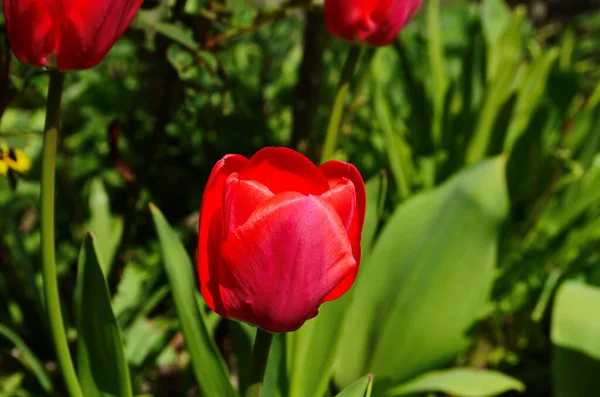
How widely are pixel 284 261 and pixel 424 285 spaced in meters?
0.70

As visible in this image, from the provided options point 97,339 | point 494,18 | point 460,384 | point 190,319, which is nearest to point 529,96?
point 494,18

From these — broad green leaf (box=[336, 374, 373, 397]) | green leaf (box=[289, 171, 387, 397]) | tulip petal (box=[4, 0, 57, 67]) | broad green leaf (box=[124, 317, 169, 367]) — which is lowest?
broad green leaf (box=[124, 317, 169, 367])

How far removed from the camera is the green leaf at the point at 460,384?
3.90 feet

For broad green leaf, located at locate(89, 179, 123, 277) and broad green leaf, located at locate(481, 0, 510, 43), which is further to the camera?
broad green leaf, located at locate(481, 0, 510, 43)

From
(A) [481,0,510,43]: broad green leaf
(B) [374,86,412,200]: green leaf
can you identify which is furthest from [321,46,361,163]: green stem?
(A) [481,0,510,43]: broad green leaf

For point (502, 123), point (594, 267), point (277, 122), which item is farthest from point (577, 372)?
point (277, 122)

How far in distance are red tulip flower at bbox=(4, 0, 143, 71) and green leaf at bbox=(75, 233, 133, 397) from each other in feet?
0.75

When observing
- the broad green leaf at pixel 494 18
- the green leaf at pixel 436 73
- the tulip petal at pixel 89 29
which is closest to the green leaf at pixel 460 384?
the tulip petal at pixel 89 29

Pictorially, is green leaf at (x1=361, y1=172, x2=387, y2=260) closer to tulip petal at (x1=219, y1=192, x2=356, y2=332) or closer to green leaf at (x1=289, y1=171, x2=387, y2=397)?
green leaf at (x1=289, y1=171, x2=387, y2=397)

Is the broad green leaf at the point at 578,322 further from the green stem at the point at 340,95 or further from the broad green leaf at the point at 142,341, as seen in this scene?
the broad green leaf at the point at 142,341

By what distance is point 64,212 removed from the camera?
1.83m

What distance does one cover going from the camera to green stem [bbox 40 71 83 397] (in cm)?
71

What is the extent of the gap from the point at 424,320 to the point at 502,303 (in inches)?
21.5

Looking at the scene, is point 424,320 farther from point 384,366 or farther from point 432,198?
point 432,198
